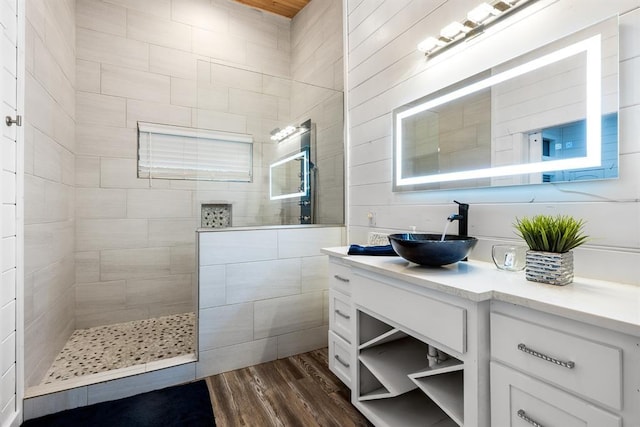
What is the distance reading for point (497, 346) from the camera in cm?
96

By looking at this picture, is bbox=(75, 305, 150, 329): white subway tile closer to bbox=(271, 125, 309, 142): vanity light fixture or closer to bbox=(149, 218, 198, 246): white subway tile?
bbox=(149, 218, 198, 246): white subway tile

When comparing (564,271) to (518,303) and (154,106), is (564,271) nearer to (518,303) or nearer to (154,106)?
(518,303)

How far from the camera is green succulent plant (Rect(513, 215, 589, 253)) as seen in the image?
3.33 ft

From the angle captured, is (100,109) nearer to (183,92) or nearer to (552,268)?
(183,92)

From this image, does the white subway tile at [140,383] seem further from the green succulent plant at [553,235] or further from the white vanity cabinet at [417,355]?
the green succulent plant at [553,235]

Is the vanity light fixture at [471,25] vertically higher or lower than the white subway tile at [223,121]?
higher

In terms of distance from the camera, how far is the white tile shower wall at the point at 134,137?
2672mm

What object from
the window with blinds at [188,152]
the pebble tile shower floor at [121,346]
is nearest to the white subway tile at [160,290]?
the pebble tile shower floor at [121,346]

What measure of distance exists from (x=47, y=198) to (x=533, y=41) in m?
2.85

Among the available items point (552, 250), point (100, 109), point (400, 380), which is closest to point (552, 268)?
point (552, 250)

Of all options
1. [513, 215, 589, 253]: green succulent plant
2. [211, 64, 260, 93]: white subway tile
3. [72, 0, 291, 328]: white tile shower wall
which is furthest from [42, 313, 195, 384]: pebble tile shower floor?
[513, 215, 589, 253]: green succulent plant

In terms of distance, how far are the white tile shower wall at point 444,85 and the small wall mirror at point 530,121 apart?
4 cm

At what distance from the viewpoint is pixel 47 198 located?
6.48ft

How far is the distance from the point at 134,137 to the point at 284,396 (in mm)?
2589
